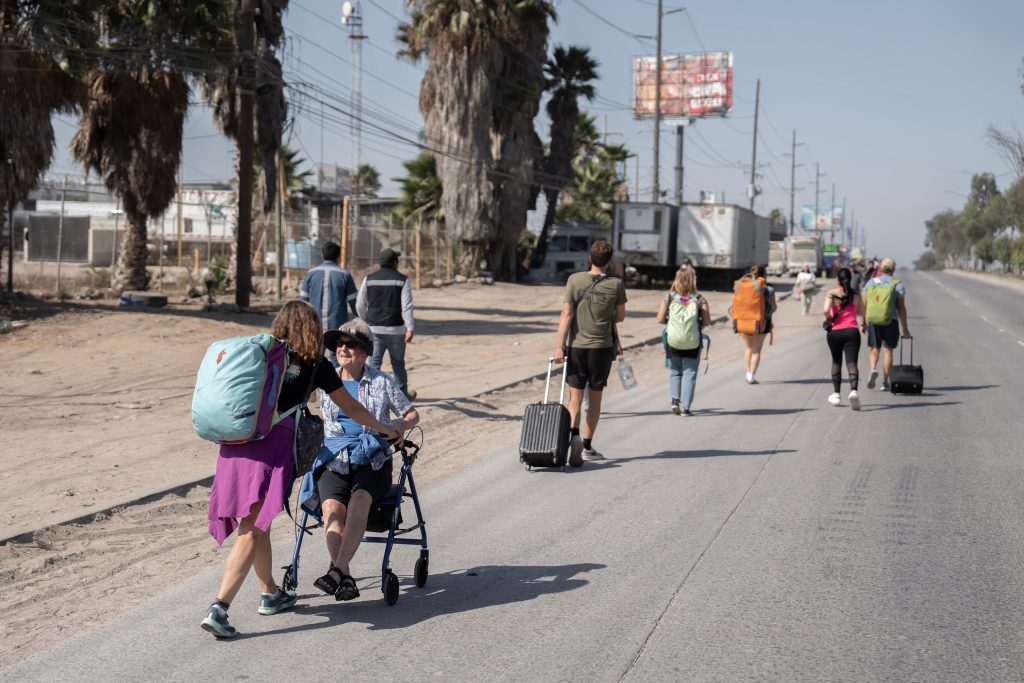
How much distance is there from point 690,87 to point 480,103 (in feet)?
142

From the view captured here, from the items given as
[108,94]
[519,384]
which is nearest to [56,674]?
[519,384]

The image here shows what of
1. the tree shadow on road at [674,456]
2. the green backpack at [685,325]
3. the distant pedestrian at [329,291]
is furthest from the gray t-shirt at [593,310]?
the distant pedestrian at [329,291]

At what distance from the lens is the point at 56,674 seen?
4.61 meters

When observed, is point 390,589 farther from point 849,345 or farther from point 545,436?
point 849,345

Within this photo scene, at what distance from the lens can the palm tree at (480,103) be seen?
4000 cm

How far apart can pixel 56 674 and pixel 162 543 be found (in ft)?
7.51

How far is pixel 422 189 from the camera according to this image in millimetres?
44844

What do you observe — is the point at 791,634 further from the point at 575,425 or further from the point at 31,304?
the point at 31,304

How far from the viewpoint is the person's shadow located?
5.41 m

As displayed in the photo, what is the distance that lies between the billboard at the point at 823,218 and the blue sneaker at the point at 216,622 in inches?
7096

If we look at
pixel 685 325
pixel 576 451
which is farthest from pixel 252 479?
pixel 685 325

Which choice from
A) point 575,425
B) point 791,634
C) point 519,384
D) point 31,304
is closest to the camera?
point 791,634

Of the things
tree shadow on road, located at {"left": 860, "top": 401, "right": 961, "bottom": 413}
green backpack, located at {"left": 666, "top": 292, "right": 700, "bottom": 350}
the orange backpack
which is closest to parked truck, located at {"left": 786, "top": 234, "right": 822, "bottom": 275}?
the orange backpack

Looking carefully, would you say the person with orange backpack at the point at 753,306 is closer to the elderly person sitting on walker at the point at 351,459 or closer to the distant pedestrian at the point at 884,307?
the distant pedestrian at the point at 884,307
